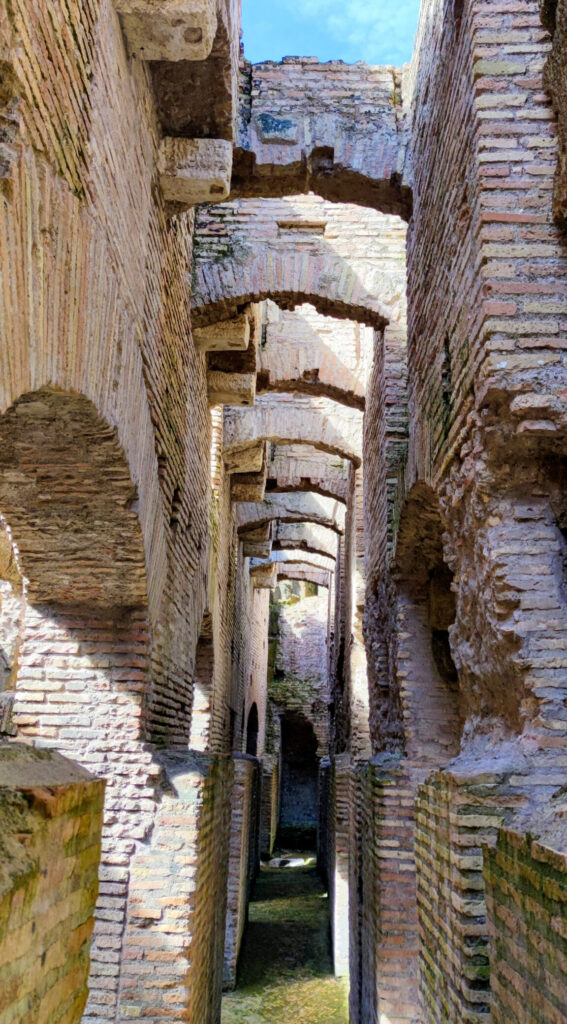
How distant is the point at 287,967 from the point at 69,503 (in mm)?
7490

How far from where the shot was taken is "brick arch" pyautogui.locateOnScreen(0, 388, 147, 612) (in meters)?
3.19

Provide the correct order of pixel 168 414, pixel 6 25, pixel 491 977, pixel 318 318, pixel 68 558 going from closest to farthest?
pixel 6 25, pixel 491 977, pixel 68 558, pixel 168 414, pixel 318 318

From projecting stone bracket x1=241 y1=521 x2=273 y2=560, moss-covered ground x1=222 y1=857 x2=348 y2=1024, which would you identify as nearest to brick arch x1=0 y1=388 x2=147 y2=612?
moss-covered ground x1=222 y1=857 x2=348 y2=1024

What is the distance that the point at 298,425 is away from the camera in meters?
9.52

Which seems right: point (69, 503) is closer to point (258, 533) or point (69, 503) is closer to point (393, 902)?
point (393, 902)

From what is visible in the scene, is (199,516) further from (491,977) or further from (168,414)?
(491,977)

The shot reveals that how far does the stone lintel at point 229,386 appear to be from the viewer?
23.8 feet

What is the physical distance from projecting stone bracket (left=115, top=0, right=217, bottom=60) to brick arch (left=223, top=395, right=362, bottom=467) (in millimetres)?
5545

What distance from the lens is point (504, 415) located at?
2.96 metres

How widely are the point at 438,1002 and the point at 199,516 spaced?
4483 mm

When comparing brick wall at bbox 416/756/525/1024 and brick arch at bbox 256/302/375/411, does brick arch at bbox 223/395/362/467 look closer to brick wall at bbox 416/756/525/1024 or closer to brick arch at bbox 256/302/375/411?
brick arch at bbox 256/302/375/411

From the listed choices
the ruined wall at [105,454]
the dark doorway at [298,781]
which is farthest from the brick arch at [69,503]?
the dark doorway at [298,781]

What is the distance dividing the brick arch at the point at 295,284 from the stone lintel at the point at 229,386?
0.81m

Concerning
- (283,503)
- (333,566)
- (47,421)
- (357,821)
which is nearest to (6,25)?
(47,421)
